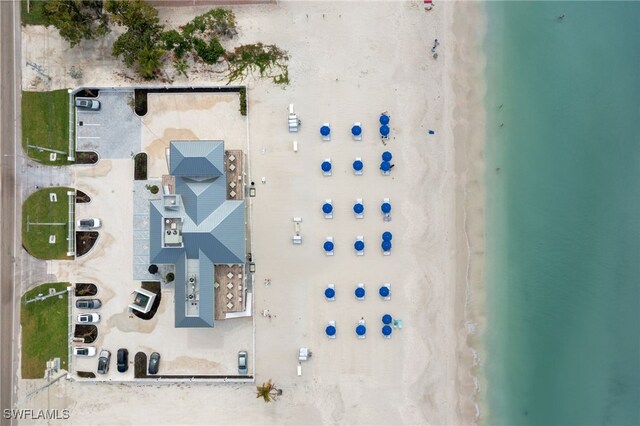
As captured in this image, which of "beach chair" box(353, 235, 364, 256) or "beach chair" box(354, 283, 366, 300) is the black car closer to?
"beach chair" box(354, 283, 366, 300)

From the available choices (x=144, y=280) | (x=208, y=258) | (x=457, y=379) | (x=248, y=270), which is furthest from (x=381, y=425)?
(x=144, y=280)

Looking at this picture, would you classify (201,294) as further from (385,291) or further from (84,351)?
(385,291)

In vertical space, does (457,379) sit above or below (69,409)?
above

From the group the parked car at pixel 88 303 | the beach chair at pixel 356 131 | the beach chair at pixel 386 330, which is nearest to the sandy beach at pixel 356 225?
the beach chair at pixel 356 131

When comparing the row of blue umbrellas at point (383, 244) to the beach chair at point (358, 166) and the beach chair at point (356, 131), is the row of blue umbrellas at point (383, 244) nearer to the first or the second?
the beach chair at point (358, 166)

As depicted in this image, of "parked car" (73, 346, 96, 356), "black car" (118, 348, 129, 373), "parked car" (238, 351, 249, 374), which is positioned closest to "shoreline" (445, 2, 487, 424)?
"parked car" (238, 351, 249, 374)

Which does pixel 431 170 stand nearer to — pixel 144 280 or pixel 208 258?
pixel 208 258

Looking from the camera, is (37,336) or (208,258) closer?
(208,258)
